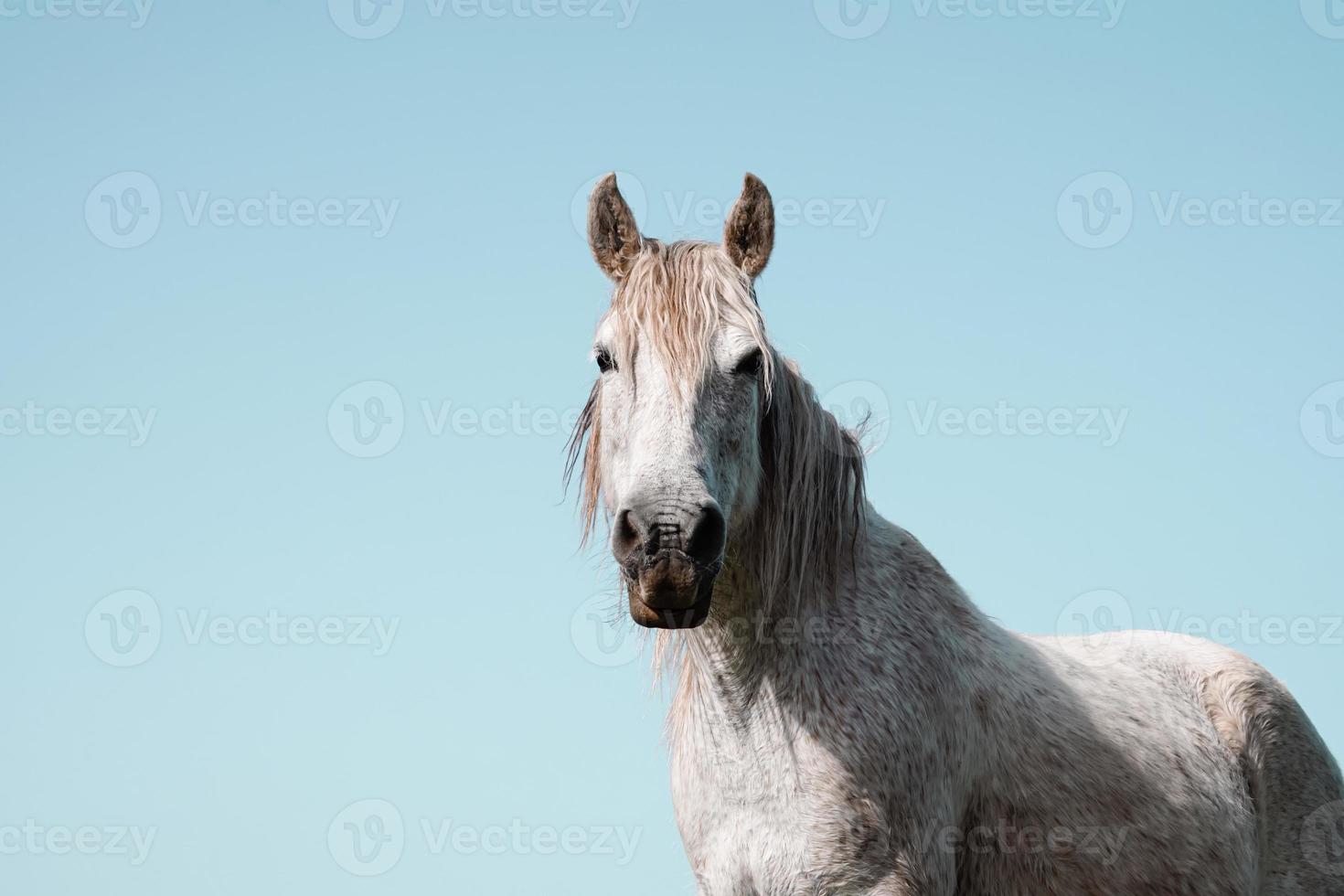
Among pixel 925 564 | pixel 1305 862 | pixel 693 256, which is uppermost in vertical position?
pixel 693 256

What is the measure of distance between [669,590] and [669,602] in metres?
0.05

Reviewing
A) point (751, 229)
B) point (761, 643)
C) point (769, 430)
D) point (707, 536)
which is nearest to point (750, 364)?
point (769, 430)

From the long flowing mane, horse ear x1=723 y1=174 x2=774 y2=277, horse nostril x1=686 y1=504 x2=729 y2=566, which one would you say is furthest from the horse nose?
horse ear x1=723 y1=174 x2=774 y2=277

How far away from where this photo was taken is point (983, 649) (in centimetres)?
562

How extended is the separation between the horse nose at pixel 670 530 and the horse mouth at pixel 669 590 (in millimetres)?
28

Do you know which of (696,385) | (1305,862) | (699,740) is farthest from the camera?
(1305,862)

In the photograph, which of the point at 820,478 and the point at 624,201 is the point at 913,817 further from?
the point at 624,201

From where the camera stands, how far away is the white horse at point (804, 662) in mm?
4688

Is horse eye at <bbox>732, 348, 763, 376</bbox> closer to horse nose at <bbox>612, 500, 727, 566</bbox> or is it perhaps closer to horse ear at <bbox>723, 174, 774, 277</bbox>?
horse ear at <bbox>723, 174, 774, 277</bbox>

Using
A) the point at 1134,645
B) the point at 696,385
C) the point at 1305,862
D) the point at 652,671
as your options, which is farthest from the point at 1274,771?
the point at 696,385

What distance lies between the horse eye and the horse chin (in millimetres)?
833

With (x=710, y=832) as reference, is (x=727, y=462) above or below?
above

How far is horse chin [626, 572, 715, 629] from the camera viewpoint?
173 inches

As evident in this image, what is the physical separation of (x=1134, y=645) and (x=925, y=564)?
195cm
